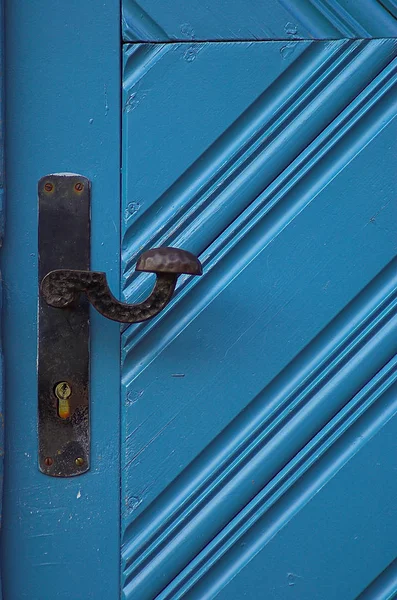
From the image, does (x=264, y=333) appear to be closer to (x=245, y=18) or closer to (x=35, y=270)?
(x=35, y=270)

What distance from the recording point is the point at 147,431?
91cm

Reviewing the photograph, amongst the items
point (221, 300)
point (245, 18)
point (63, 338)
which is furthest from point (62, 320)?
point (245, 18)

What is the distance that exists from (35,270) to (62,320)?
0.08 meters

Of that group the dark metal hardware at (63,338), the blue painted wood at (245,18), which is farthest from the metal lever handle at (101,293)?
the blue painted wood at (245,18)

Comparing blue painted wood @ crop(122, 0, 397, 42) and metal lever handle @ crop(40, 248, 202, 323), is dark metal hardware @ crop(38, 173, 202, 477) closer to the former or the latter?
metal lever handle @ crop(40, 248, 202, 323)

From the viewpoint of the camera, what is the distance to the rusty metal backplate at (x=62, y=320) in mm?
896

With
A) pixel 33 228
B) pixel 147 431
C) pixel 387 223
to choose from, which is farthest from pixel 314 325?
pixel 33 228

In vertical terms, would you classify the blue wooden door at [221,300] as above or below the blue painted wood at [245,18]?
below

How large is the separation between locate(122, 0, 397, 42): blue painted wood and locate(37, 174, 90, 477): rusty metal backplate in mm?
247

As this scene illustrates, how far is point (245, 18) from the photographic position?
89cm

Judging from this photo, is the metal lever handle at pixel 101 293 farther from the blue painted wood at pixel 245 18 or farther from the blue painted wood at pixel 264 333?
the blue painted wood at pixel 245 18

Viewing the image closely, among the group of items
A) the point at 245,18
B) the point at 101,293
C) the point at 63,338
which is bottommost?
the point at 63,338

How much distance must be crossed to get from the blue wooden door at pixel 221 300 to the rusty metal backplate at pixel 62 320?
21mm

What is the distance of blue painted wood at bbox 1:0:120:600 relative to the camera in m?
0.89
